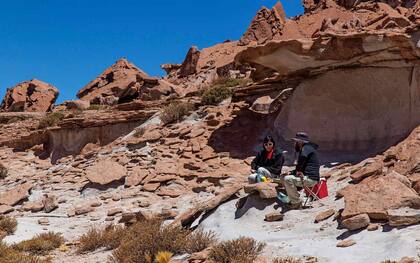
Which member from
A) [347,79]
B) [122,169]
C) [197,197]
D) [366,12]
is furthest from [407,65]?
[366,12]

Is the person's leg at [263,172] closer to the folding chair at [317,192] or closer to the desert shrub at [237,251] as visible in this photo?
the folding chair at [317,192]

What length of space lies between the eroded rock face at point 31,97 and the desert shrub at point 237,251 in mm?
28318

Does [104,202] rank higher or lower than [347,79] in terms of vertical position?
lower

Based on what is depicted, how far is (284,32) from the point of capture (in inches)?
1617

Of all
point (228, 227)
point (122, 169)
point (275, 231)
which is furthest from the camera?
point (122, 169)

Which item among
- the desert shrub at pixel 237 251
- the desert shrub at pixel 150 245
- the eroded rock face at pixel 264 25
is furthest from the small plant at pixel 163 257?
the eroded rock face at pixel 264 25

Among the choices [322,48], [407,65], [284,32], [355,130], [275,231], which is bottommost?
[275,231]

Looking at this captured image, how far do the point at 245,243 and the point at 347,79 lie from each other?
25.9 feet

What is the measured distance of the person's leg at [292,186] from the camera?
777cm

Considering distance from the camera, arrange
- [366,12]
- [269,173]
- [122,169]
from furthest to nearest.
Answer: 1. [366,12]
2. [122,169]
3. [269,173]

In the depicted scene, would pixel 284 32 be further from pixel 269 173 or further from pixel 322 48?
pixel 269 173

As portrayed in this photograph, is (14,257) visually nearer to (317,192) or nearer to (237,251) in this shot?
(237,251)

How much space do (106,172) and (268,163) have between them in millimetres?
6332

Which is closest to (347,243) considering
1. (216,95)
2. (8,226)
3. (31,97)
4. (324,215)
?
(324,215)
